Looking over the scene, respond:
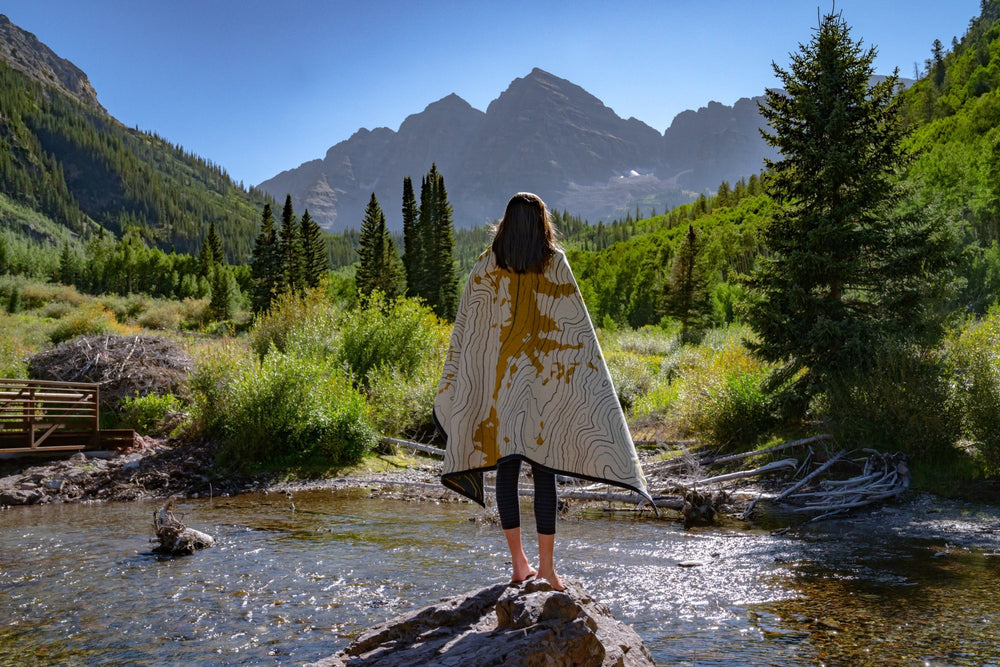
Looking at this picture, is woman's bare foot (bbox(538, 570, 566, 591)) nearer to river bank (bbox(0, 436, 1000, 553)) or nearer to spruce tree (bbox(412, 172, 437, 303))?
river bank (bbox(0, 436, 1000, 553))

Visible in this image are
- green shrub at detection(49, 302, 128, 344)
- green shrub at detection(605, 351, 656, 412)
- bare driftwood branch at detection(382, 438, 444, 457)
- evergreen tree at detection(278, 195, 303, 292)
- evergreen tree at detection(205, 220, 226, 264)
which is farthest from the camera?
evergreen tree at detection(205, 220, 226, 264)

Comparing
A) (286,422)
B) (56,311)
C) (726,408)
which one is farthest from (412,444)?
(56,311)

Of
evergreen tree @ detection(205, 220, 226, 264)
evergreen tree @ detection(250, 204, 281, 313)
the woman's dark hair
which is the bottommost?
the woman's dark hair

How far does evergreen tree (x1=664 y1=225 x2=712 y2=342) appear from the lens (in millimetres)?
47062

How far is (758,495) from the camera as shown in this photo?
9328mm

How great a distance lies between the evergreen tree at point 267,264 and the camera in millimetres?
53906

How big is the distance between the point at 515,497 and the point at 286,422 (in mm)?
10650

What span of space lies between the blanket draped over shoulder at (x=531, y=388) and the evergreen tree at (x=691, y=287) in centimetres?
4426

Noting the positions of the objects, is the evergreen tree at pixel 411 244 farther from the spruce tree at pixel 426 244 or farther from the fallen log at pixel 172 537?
the fallen log at pixel 172 537

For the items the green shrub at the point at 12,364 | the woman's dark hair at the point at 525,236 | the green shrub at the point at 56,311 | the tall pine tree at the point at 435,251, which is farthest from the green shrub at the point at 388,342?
the green shrub at the point at 56,311

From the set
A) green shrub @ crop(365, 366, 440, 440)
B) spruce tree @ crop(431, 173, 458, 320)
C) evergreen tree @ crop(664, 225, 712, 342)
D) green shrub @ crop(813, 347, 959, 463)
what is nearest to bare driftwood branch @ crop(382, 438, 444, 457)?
green shrub @ crop(365, 366, 440, 440)

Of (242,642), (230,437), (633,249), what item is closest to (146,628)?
(242,642)

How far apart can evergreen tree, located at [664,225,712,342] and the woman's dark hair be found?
44343mm

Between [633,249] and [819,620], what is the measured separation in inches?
3712
